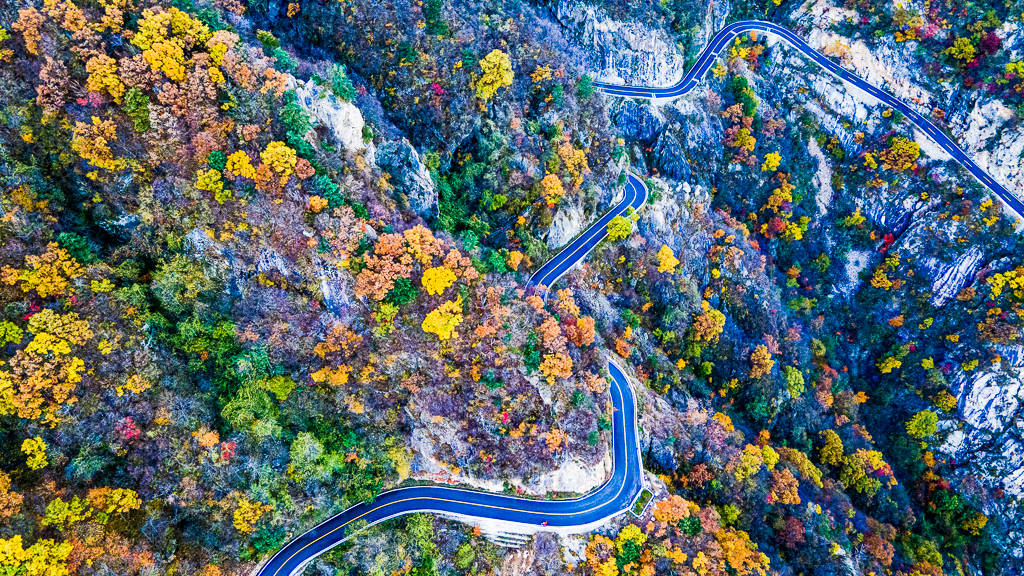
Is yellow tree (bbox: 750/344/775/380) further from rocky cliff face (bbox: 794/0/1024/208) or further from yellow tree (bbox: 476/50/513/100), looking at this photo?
yellow tree (bbox: 476/50/513/100)

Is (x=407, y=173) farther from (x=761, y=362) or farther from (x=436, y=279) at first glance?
(x=761, y=362)

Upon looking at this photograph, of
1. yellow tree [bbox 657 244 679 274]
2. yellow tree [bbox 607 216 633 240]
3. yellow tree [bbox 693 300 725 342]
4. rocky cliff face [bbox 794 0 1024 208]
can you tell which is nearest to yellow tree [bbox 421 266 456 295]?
yellow tree [bbox 607 216 633 240]

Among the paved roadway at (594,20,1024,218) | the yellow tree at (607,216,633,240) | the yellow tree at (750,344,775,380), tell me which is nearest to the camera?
the yellow tree at (607,216,633,240)

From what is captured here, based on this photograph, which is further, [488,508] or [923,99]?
[923,99]

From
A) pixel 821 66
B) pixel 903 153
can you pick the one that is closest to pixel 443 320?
pixel 903 153

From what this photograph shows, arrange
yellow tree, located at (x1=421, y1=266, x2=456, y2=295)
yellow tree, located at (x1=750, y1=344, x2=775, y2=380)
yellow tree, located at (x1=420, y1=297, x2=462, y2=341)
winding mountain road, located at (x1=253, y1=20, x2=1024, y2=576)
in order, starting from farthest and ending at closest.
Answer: yellow tree, located at (x1=750, y1=344, x2=775, y2=380), yellow tree, located at (x1=421, y1=266, x2=456, y2=295), yellow tree, located at (x1=420, y1=297, x2=462, y2=341), winding mountain road, located at (x1=253, y1=20, x2=1024, y2=576)

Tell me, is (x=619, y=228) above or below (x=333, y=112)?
above

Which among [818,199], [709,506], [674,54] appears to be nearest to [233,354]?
[709,506]

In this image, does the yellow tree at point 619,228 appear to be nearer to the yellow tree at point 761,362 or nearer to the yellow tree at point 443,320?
the yellow tree at point 761,362
